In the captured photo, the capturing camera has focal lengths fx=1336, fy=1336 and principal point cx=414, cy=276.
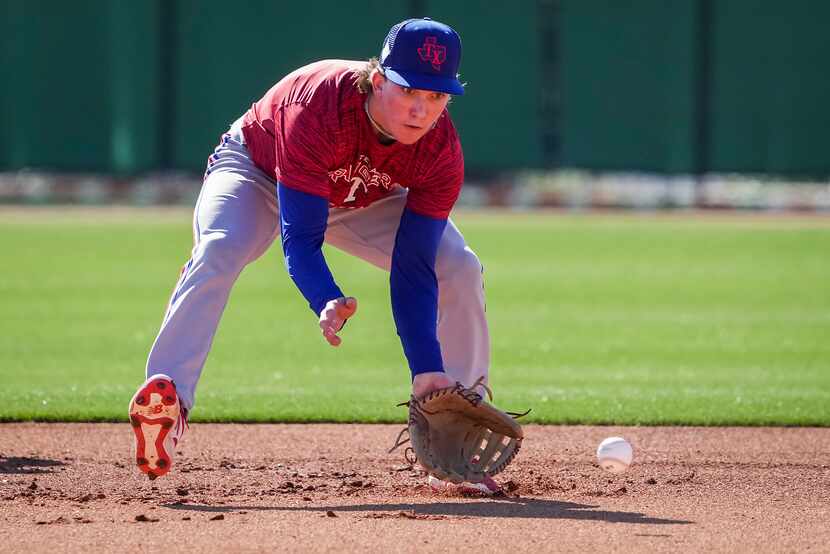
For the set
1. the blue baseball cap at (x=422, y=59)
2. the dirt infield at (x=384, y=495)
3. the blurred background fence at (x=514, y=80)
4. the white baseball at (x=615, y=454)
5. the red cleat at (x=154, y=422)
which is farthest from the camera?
the blurred background fence at (x=514, y=80)

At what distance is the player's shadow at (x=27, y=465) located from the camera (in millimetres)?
5340

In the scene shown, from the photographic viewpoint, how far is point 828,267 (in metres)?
14.9

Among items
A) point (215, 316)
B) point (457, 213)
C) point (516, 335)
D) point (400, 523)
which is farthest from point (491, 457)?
point (457, 213)

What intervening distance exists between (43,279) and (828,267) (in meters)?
8.44

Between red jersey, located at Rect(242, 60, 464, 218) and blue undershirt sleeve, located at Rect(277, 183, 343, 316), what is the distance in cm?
4

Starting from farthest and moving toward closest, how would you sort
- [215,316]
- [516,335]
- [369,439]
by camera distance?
[516,335] < [369,439] < [215,316]

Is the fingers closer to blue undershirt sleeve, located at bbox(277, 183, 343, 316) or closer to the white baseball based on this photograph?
blue undershirt sleeve, located at bbox(277, 183, 343, 316)

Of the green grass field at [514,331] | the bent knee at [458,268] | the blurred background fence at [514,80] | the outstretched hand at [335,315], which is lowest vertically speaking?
the green grass field at [514,331]

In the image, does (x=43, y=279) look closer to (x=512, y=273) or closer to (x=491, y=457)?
(x=512, y=273)

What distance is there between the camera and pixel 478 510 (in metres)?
4.68

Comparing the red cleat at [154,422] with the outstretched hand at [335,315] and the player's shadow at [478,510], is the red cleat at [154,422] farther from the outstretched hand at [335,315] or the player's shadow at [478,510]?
the outstretched hand at [335,315]

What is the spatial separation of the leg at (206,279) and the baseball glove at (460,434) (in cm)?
80

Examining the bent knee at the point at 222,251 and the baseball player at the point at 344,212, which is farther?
the bent knee at the point at 222,251

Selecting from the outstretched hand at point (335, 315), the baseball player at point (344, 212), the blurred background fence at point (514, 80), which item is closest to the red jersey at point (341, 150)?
the baseball player at point (344, 212)
